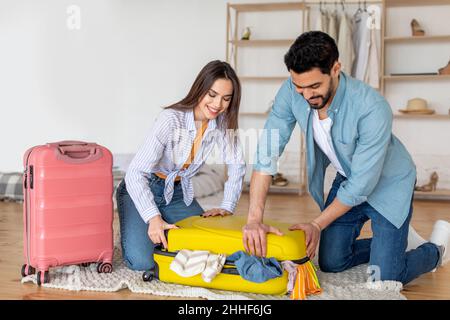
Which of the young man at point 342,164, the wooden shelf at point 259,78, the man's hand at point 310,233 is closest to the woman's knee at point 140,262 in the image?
the young man at point 342,164

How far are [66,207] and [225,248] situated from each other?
587 millimetres

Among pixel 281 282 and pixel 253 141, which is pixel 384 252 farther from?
pixel 253 141

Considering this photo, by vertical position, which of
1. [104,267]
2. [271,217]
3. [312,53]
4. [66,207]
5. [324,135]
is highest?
[312,53]

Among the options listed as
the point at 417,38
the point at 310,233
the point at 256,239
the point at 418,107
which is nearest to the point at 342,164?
the point at 310,233

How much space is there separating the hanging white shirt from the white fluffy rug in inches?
16.6

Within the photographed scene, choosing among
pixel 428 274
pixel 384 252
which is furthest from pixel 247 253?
pixel 428 274

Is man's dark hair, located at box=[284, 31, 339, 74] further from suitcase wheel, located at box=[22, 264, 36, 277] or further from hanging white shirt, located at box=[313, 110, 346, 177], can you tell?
suitcase wheel, located at box=[22, 264, 36, 277]

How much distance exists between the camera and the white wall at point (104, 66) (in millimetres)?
5285

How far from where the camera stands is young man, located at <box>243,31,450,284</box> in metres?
1.76

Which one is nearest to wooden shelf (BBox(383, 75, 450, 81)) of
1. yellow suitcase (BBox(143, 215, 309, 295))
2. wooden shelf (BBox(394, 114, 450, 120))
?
wooden shelf (BBox(394, 114, 450, 120))

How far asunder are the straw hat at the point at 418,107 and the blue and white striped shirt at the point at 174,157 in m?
2.84

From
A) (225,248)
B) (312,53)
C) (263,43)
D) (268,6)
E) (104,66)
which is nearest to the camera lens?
(312,53)

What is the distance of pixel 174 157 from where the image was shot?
2.22 metres

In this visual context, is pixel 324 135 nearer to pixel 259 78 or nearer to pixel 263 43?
pixel 259 78
